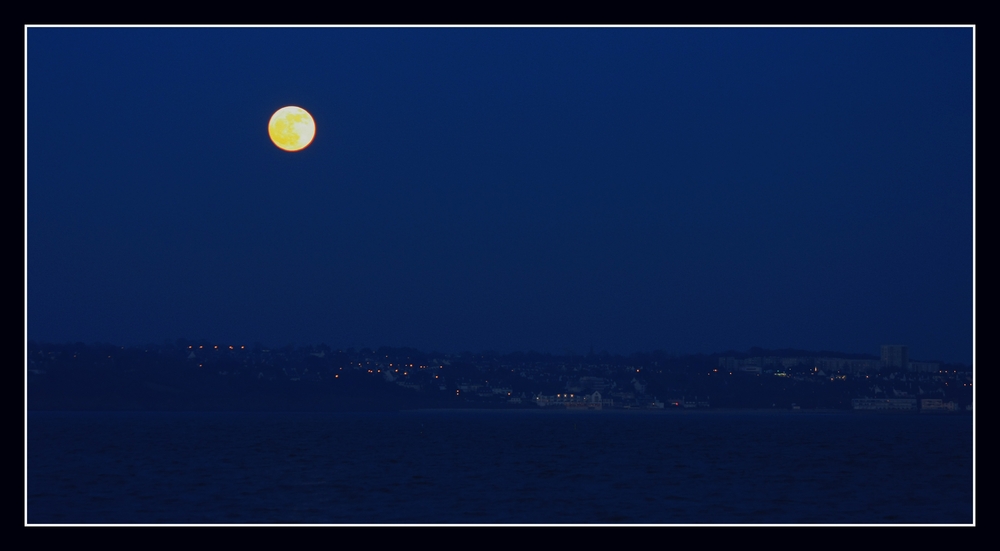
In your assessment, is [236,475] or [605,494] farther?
[236,475]

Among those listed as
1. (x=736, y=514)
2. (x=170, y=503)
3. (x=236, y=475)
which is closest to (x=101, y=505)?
(x=170, y=503)

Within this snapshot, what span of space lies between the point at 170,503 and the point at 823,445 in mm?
63189

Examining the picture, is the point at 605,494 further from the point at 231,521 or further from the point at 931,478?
the point at 931,478

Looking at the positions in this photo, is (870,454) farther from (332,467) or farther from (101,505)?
(101,505)

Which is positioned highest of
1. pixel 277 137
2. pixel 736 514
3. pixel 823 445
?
pixel 277 137

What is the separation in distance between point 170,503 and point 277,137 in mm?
19478

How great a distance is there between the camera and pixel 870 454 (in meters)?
72.9

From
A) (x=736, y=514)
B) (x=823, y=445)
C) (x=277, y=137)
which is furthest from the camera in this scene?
(x=823, y=445)

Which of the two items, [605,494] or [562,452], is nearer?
[605,494]

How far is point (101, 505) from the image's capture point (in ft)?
125
